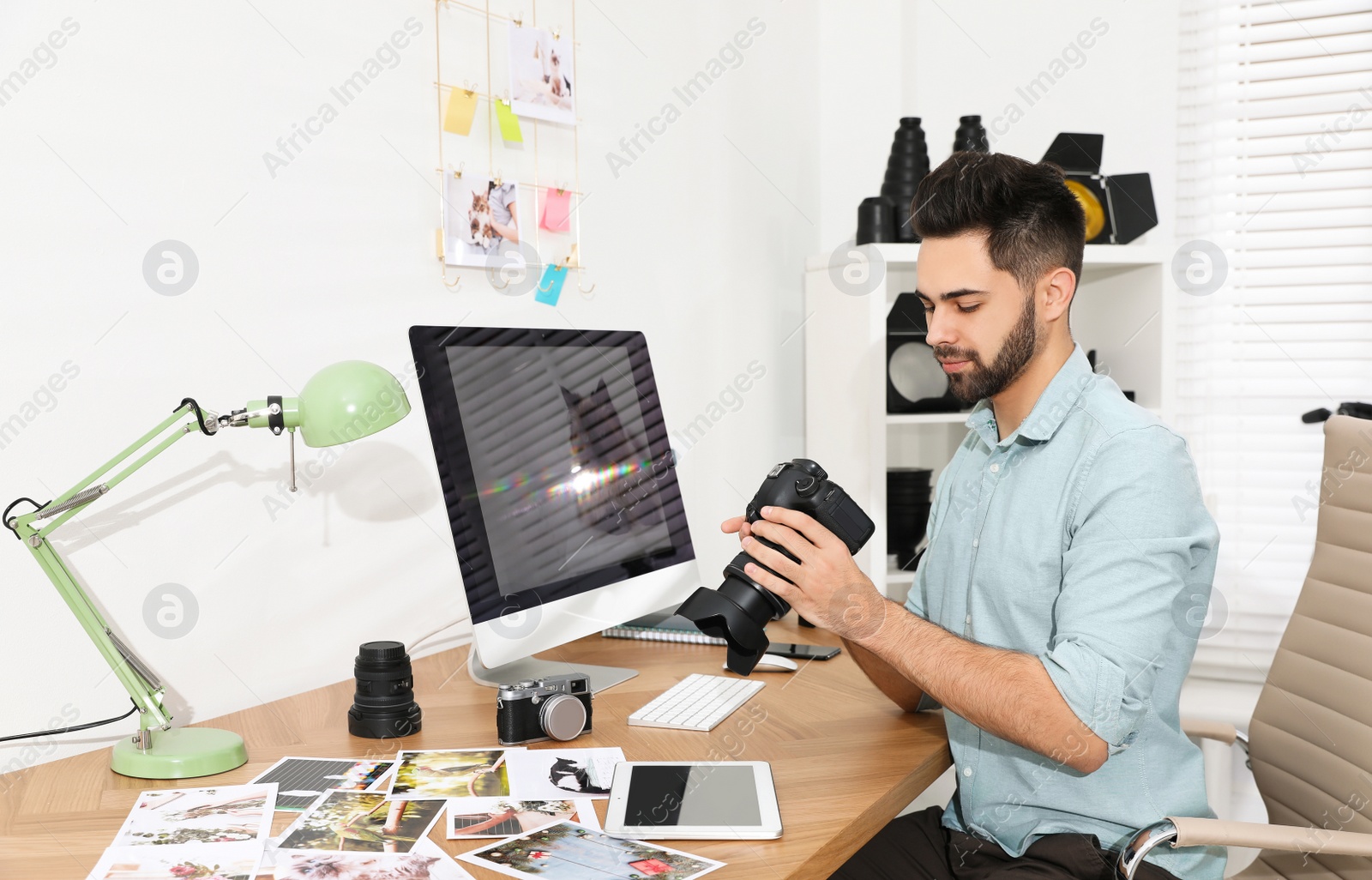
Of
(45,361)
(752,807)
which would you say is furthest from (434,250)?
(752,807)

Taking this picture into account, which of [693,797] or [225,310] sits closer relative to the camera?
[693,797]

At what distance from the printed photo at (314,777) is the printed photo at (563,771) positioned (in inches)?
5.7

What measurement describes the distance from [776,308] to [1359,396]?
1342 mm

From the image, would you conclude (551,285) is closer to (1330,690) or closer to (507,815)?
(507,815)

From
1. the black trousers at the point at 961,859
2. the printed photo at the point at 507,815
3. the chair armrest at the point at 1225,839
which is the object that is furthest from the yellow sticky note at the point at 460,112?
the chair armrest at the point at 1225,839

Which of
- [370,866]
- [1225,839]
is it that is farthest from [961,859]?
[370,866]

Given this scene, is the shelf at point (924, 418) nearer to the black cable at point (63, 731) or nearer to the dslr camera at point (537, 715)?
the dslr camera at point (537, 715)

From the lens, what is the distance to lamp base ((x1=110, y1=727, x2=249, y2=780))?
105 cm

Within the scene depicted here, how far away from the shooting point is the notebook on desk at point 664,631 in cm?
165

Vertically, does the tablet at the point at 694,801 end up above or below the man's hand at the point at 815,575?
below

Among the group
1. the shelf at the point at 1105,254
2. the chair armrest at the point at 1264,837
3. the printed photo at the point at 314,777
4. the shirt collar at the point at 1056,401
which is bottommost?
the chair armrest at the point at 1264,837

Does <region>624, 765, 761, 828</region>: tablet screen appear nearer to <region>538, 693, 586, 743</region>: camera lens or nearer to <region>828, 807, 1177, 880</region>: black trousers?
<region>538, 693, 586, 743</region>: camera lens

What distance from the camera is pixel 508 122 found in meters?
1.70

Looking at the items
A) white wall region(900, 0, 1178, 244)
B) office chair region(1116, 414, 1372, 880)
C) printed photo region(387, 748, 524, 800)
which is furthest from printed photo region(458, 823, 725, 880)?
white wall region(900, 0, 1178, 244)
